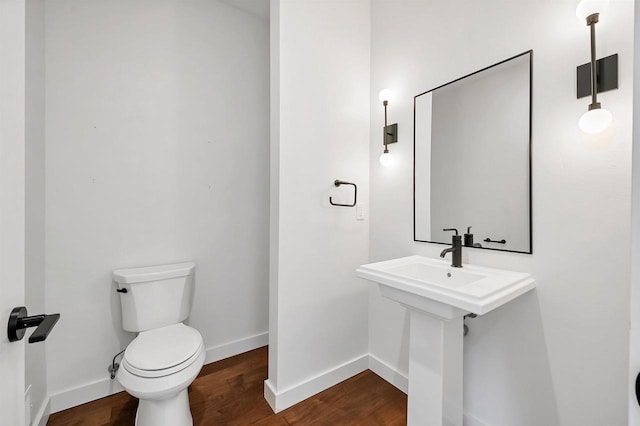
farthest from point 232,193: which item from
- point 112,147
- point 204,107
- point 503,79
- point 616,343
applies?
point 616,343

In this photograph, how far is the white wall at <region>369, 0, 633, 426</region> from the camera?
1.00m

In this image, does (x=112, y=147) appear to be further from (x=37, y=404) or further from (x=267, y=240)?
(x=37, y=404)

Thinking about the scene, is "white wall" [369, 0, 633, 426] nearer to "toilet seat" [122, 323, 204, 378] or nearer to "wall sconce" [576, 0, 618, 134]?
"wall sconce" [576, 0, 618, 134]

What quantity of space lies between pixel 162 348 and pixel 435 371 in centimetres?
134

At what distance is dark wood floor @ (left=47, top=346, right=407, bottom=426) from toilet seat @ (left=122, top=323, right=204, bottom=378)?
46 cm

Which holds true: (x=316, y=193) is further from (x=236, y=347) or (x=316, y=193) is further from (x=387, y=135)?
(x=236, y=347)

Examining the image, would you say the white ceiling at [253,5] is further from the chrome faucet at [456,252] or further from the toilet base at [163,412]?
the toilet base at [163,412]

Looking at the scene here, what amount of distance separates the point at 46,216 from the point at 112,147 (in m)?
0.53

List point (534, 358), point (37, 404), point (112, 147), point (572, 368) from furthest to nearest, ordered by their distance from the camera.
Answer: point (112, 147) < point (37, 404) < point (534, 358) < point (572, 368)

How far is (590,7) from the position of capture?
0.97 m

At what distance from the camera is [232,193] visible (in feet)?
7.06

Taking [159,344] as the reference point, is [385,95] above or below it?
above

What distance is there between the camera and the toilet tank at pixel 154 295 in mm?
1622

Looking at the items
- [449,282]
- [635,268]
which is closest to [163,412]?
[449,282]
